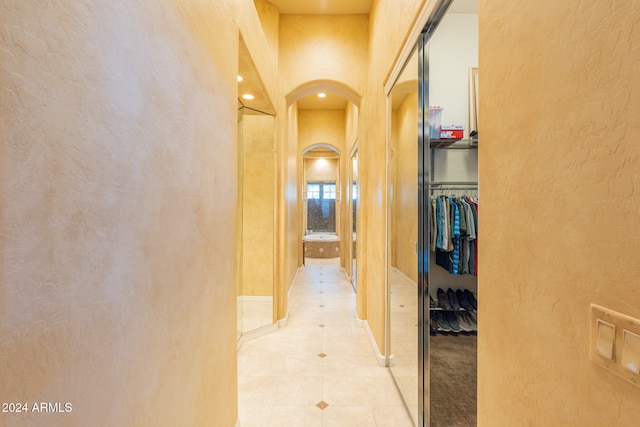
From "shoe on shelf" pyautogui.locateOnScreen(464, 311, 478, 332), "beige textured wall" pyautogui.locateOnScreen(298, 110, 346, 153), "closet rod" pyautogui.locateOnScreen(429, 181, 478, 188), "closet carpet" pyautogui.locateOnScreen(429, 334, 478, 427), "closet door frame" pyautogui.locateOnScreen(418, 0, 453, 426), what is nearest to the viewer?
"closet door frame" pyautogui.locateOnScreen(418, 0, 453, 426)

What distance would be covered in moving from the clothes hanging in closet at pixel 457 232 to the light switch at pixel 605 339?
2.11 meters

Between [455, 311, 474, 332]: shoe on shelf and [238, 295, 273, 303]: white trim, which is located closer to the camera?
[455, 311, 474, 332]: shoe on shelf

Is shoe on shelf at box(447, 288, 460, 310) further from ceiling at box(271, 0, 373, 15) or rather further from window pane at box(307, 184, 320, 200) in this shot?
window pane at box(307, 184, 320, 200)

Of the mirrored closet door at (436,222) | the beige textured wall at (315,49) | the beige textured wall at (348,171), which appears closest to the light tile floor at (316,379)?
the mirrored closet door at (436,222)

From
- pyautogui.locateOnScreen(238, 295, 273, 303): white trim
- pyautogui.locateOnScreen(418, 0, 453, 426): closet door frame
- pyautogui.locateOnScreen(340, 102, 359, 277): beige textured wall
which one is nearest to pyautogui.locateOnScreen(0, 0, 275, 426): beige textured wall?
pyautogui.locateOnScreen(418, 0, 453, 426): closet door frame

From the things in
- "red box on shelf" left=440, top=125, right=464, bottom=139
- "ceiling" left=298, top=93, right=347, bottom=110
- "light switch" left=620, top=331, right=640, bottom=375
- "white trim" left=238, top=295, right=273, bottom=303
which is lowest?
"white trim" left=238, top=295, right=273, bottom=303

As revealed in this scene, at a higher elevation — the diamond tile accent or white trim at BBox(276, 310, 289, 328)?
white trim at BBox(276, 310, 289, 328)

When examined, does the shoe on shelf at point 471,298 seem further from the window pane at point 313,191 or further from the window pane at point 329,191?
the window pane at point 313,191

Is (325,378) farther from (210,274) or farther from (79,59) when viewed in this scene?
(79,59)

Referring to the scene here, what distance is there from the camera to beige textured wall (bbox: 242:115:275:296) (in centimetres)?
371

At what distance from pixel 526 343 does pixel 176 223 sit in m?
1.21

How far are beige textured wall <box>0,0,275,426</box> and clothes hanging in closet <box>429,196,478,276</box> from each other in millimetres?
2171

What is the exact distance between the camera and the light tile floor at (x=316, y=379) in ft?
6.31

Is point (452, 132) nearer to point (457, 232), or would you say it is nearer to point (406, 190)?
point (457, 232)
